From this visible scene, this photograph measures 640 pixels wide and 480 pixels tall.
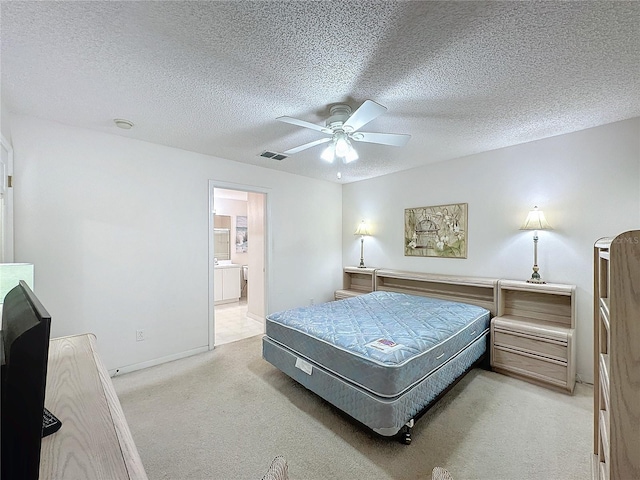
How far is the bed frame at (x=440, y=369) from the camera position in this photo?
196 centimetres

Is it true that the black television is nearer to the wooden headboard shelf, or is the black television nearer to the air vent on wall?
the air vent on wall

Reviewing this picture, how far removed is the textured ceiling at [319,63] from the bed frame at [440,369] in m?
1.87

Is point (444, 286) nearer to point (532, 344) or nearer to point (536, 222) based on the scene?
point (532, 344)

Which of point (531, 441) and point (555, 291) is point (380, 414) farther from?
point (555, 291)

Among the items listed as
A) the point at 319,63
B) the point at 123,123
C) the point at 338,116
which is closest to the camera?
the point at 319,63

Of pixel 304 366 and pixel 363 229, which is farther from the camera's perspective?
pixel 363 229

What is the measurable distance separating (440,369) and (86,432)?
7.24 feet

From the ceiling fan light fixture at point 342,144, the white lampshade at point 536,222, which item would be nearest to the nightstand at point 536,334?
the white lampshade at point 536,222

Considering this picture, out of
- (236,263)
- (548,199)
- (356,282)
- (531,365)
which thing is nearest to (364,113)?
(548,199)

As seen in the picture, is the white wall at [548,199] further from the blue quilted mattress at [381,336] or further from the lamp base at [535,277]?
the blue quilted mattress at [381,336]

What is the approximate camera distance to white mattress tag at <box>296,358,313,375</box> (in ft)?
7.74

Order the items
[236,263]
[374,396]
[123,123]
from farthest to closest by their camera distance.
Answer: [236,263], [123,123], [374,396]

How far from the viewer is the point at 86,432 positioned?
912 mm

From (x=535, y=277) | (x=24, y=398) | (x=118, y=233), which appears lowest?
(x=535, y=277)
